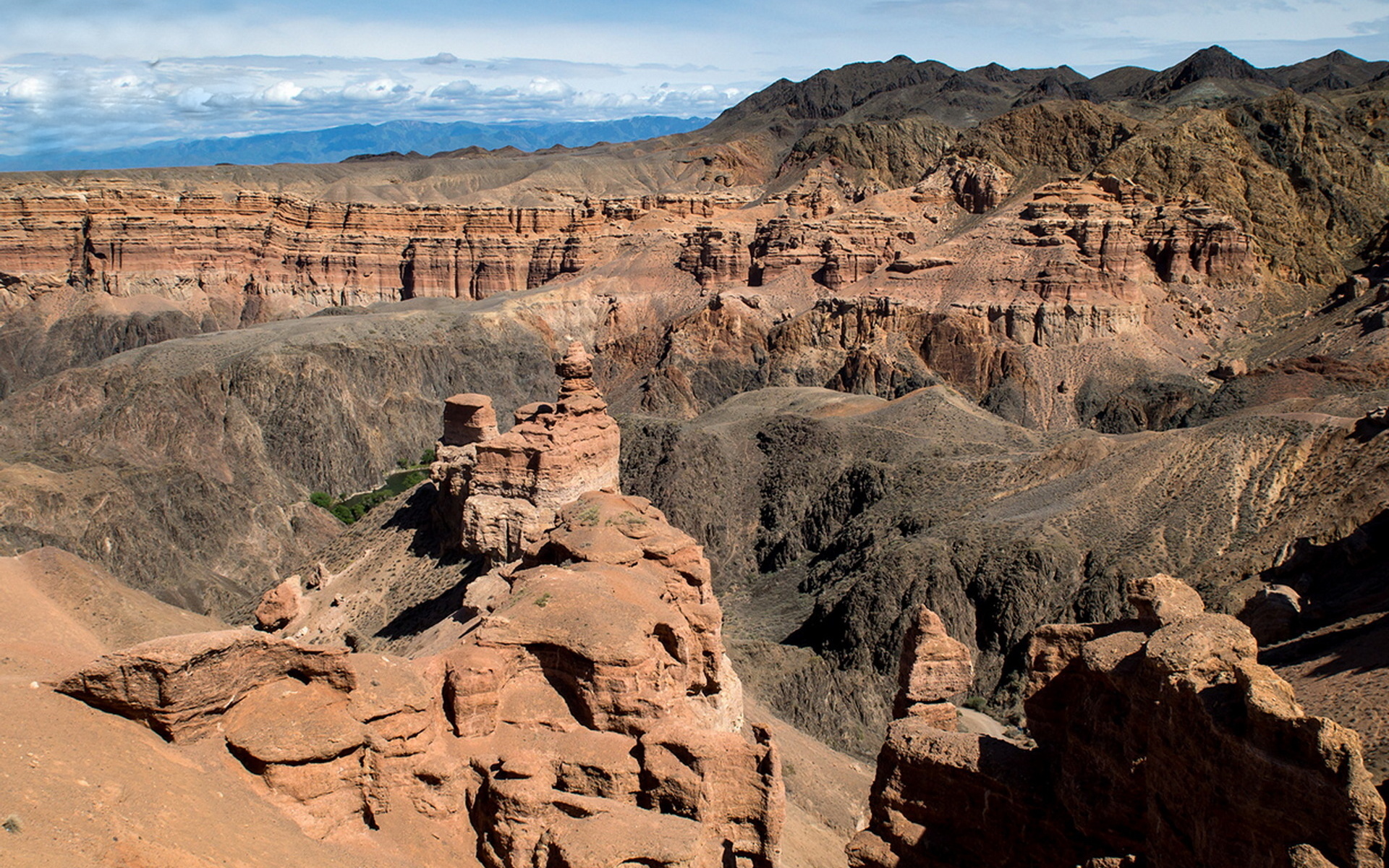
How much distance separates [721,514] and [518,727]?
3309cm

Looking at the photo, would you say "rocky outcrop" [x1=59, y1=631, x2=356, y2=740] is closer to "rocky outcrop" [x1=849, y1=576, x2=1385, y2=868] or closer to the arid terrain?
the arid terrain

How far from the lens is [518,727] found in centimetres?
1252

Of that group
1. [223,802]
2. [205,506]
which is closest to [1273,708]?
[223,802]

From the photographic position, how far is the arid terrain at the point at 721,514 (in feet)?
34.5

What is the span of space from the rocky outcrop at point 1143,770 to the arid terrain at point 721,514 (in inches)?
2.1

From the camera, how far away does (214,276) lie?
289 feet

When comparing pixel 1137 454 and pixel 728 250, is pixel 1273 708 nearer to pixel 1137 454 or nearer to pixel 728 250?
pixel 1137 454

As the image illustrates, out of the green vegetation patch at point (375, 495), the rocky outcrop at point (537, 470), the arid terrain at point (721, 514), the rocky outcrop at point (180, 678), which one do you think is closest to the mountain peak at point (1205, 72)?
the arid terrain at point (721, 514)

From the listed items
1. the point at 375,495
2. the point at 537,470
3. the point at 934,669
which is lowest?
the point at 375,495

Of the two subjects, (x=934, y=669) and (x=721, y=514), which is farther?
(x=721, y=514)

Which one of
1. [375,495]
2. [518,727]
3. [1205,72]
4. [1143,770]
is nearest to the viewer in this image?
[1143,770]

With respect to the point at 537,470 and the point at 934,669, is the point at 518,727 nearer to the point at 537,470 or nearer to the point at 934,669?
the point at 934,669

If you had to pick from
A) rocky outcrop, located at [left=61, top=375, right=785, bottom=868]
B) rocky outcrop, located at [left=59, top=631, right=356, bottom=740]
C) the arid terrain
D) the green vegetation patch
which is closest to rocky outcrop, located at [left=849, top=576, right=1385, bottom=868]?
the arid terrain

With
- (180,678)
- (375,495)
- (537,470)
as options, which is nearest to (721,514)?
(375,495)
